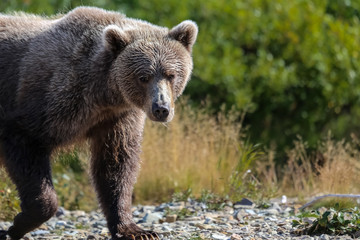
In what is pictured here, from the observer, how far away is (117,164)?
21.0ft

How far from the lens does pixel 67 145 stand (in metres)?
6.23

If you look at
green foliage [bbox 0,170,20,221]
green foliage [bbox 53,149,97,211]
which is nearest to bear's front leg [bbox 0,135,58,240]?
green foliage [bbox 0,170,20,221]

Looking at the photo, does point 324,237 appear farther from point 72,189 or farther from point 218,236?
point 72,189

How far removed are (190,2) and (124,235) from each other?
6330mm

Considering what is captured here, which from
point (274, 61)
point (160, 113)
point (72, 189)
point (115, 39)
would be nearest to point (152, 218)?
point (160, 113)

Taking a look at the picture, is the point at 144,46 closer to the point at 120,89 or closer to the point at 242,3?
A: the point at 120,89

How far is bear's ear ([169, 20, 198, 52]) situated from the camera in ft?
20.3

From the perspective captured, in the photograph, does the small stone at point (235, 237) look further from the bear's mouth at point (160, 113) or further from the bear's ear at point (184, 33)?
the bear's ear at point (184, 33)

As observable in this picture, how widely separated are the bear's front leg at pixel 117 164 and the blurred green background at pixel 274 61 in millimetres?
4818

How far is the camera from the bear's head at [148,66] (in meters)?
5.87

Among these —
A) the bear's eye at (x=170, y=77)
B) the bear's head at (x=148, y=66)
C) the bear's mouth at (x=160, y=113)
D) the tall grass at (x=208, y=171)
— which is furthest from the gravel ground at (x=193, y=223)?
the bear's eye at (x=170, y=77)

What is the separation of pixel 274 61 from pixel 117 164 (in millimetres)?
5718

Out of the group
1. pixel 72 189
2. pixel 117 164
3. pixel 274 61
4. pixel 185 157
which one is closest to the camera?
pixel 117 164

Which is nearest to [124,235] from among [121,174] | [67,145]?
[121,174]
